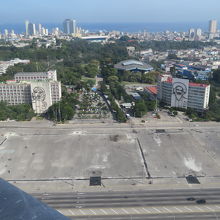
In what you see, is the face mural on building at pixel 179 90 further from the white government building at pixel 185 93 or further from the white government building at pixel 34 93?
the white government building at pixel 34 93

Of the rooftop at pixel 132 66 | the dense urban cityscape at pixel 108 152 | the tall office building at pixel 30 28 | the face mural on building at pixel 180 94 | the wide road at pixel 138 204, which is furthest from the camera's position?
the tall office building at pixel 30 28

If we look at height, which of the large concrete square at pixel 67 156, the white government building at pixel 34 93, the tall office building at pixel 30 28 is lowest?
the large concrete square at pixel 67 156

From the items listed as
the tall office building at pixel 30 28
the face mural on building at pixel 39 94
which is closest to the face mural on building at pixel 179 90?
the face mural on building at pixel 39 94

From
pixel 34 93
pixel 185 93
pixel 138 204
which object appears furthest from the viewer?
pixel 185 93

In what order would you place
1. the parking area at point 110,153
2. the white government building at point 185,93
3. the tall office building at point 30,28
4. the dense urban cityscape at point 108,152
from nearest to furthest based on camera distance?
the dense urban cityscape at point 108,152 → the parking area at point 110,153 → the white government building at point 185,93 → the tall office building at point 30,28

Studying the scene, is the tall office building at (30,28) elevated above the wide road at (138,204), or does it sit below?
above

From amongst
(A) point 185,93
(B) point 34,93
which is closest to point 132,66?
(A) point 185,93

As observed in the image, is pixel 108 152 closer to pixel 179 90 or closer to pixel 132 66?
pixel 179 90

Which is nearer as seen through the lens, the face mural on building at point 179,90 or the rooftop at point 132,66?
the face mural on building at point 179,90
